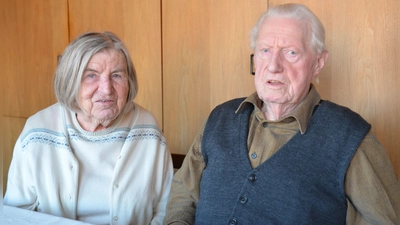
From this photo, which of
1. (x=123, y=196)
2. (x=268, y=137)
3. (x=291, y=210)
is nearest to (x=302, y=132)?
(x=268, y=137)

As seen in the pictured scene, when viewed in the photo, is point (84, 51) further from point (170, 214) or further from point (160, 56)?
point (160, 56)

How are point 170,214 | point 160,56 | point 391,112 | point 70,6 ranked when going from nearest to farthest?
point 170,214 → point 391,112 → point 160,56 → point 70,6

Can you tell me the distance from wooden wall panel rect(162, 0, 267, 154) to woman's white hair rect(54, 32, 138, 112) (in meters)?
0.97

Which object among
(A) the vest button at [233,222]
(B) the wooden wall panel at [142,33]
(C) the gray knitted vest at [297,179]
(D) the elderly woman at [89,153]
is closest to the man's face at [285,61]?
(C) the gray knitted vest at [297,179]

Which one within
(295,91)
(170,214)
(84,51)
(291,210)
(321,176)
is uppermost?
(84,51)

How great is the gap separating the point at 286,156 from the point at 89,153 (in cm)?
80

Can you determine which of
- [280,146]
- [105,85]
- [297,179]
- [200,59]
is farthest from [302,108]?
[200,59]

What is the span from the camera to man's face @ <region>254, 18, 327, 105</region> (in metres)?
1.62

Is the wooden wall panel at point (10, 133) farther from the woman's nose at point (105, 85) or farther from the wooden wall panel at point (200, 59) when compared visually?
the woman's nose at point (105, 85)

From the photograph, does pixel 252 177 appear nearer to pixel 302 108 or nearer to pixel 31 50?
pixel 302 108

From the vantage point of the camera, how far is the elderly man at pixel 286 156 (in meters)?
1.46

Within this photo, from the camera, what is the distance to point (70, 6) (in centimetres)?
336

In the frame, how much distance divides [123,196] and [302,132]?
2.47 ft

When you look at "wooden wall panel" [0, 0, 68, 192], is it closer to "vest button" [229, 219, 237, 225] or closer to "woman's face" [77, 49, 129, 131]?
"woman's face" [77, 49, 129, 131]
